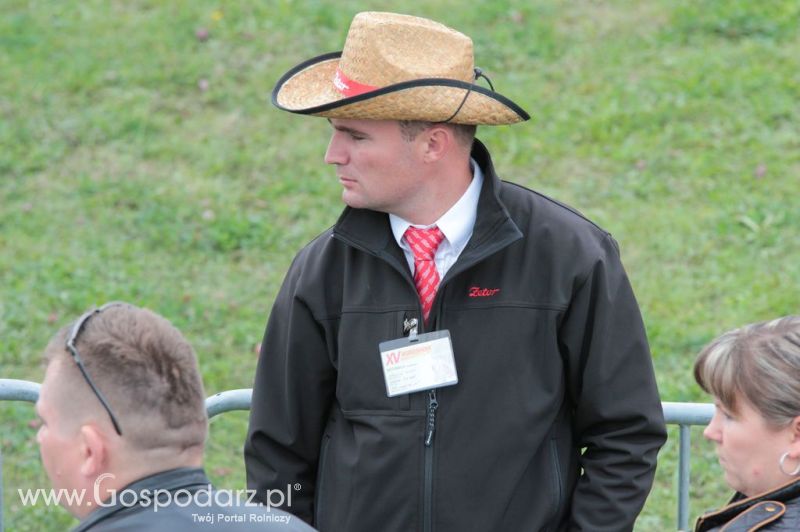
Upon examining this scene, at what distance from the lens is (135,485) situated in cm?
261

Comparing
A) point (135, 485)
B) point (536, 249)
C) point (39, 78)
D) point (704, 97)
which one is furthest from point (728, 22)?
point (135, 485)

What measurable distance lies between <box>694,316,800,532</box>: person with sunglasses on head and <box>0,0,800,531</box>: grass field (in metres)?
2.46

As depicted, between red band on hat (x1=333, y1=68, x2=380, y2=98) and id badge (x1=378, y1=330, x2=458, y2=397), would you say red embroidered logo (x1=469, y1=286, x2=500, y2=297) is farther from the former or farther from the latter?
red band on hat (x1=333, y1=68, x2=380, y2=98)

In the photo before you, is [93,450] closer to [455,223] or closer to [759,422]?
[455,223]

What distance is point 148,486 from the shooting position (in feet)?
8.55

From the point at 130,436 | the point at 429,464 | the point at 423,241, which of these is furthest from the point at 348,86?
the point at 130,436

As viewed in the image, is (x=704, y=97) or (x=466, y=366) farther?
(x=704, y=97)

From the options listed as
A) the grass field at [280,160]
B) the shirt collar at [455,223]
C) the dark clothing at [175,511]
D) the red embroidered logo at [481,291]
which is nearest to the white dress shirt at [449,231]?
the shirt collar at [455,223]

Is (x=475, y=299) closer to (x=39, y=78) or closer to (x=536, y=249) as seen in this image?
(x=536, y=249)

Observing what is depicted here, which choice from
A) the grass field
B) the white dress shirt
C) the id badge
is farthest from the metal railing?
the grass field

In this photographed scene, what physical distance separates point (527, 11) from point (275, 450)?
7.40m

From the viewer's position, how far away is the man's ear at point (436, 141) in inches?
142

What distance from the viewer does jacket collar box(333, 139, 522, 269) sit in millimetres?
3480

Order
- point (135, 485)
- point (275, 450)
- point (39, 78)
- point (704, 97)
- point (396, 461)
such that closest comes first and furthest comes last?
point (135, 485) → point (396, 461) → point (275, 450) → point (704, 97) → point (39, 78)
